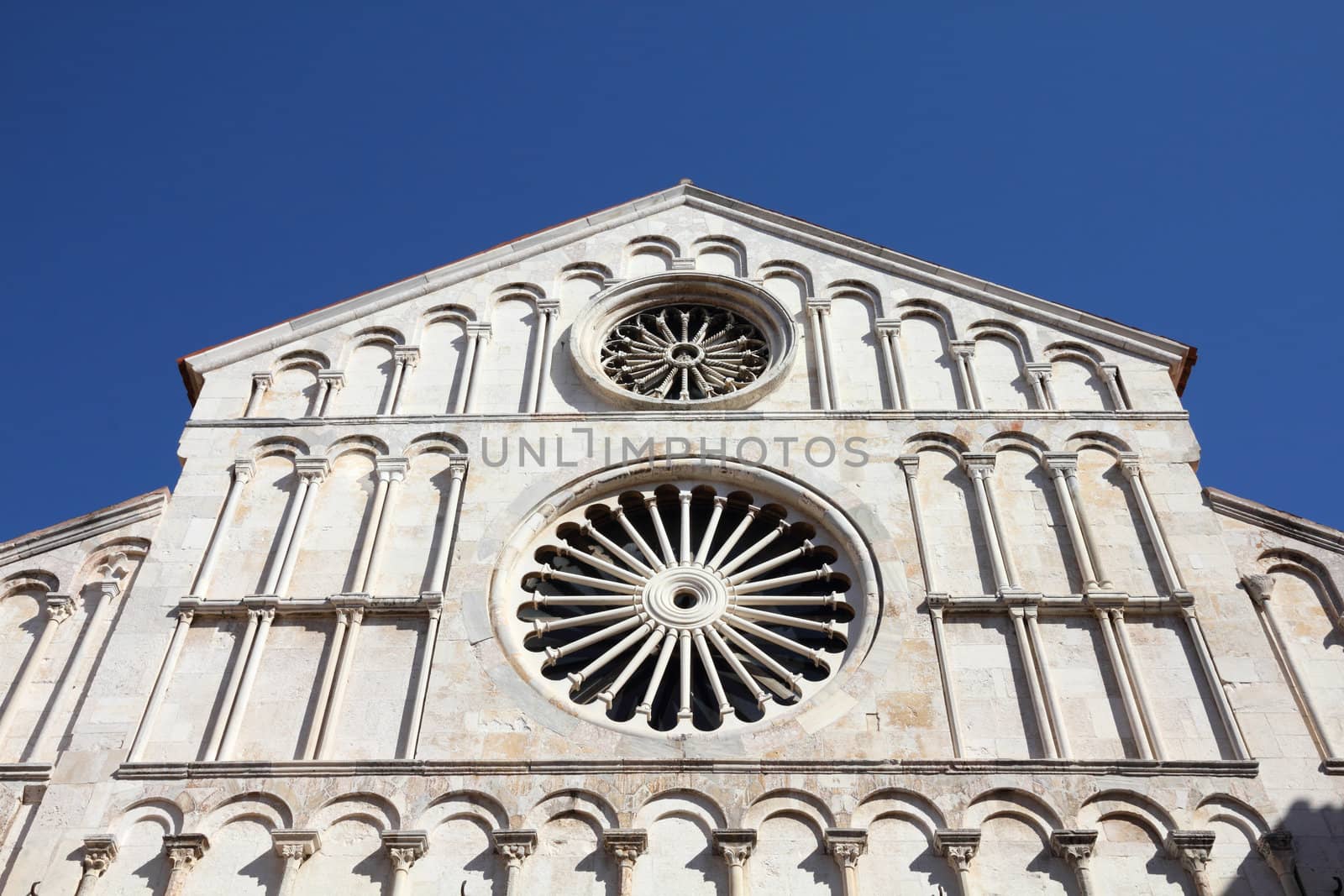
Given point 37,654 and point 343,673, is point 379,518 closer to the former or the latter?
point 343,673

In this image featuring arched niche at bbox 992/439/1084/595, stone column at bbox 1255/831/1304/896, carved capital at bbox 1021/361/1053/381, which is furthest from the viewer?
carved capital at bbox 1021/361/1053/381

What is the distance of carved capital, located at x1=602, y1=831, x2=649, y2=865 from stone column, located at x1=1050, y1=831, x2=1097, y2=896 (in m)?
3.30

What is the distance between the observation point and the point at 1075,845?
1163cm

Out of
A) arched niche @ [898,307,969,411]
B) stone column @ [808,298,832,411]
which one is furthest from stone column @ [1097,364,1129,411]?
stone column @ [808,298,832,411]

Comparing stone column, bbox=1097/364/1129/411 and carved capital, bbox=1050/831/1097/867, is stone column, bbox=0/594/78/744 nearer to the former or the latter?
carved capital, bbox=1050/831/1097/867

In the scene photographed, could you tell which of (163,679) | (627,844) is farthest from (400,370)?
(627,844)

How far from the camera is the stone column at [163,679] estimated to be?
12695 mm

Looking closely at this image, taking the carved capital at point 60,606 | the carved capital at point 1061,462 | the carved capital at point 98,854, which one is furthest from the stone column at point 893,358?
the carved capital at point 98,854

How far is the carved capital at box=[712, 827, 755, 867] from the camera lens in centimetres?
1166

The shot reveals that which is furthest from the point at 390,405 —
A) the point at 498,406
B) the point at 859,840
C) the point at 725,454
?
the point at 859,840

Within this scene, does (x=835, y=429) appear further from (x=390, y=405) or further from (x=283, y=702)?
(x=283, y=702)

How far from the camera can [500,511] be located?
48.8 ft

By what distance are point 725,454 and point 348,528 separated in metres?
3.97

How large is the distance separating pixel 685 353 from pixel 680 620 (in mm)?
4464
